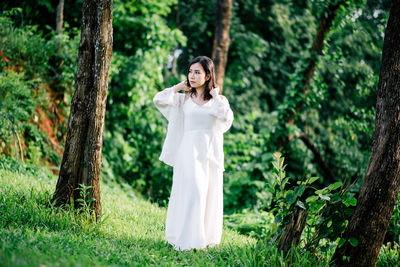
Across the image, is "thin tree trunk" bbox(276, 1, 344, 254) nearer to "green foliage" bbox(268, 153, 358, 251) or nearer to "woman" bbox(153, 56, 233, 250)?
"woman" bbox(153, 56, 233, 250)

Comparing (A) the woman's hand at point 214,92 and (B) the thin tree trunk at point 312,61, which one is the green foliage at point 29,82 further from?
(B) the thin tree trunk at point 312,61

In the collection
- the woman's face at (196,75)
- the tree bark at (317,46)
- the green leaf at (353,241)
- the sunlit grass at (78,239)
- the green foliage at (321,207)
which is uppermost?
the tree bark at (317,46)

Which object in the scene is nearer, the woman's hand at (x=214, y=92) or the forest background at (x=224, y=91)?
the woman's hand at (x=214, y=92)

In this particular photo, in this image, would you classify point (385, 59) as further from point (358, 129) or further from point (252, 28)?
point (252, 28)

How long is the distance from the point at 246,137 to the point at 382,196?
6965 millimetres

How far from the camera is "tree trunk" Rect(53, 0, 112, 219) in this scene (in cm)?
450

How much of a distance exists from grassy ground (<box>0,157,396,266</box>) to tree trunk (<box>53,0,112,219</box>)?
15.0 inches

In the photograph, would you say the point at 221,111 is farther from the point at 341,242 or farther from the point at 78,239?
the point at 78,239

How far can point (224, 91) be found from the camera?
497 inches

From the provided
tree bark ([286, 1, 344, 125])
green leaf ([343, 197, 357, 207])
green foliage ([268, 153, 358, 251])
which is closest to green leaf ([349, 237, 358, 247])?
green foliage ([268, 153, 358, 251])

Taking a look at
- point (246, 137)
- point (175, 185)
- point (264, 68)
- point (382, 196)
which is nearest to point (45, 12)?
point (246, 137)

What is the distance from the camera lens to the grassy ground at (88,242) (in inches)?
125

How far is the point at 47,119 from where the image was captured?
7879 mm

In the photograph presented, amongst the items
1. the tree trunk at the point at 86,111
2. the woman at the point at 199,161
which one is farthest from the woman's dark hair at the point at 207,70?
the tree trunk at the point at 86,111
